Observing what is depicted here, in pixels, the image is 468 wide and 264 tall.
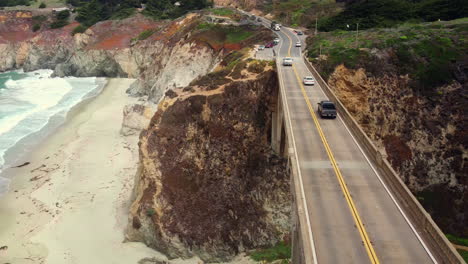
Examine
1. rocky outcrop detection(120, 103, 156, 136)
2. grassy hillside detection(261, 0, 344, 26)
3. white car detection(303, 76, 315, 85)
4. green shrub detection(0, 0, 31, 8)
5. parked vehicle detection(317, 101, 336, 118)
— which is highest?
green shrub detection(0, 0, 31, 8)

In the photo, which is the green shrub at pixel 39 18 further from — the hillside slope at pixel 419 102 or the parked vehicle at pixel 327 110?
the parked vehicle at pixel 327 110

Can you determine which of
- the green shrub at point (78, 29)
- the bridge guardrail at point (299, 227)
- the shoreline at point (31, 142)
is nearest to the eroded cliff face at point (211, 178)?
the bridge guardrail at point (299, 227)

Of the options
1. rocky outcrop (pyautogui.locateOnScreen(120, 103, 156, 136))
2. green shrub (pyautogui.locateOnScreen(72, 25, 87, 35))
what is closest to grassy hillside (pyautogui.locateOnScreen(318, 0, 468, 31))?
rocky outcrop (pyautogui.locateOnScreen(120, 103, 156, 136))

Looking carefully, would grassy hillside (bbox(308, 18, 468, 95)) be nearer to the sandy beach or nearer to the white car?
the white car

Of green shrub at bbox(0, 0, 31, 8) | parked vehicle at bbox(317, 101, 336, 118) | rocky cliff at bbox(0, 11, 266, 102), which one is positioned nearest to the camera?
parked vehicle at bbox(317, 101, 336, 118)

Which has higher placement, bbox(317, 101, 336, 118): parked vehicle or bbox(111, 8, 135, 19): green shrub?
bbox(111, 8, 135, 19): green shrub

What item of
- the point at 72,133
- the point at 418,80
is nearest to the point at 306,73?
the point at 418,80

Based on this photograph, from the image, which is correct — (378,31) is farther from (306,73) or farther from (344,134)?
(344,134)
